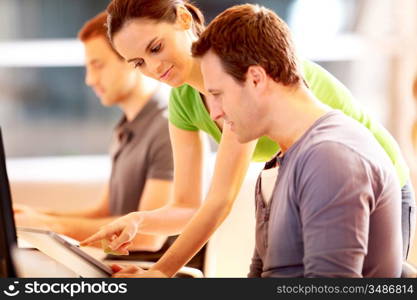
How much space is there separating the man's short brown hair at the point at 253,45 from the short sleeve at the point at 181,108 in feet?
1.26

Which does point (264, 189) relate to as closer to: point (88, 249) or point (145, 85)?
point (88, 249)

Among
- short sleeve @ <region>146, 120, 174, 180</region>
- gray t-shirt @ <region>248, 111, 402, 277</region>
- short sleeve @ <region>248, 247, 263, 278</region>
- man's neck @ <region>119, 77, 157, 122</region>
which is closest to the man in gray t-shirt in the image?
gray t-shirt @ <region>248, 111, 402, 277</region>

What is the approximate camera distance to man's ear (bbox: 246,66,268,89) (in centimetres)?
112

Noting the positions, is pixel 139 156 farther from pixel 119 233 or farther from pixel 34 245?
pixel 34 245

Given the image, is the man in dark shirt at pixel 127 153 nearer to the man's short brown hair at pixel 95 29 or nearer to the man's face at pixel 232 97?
the man's short brown hair at pixel 95 29

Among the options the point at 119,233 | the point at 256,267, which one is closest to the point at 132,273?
the point at 119,233

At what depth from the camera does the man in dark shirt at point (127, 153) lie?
6.48 ft

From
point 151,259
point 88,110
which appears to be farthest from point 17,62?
point 151,259

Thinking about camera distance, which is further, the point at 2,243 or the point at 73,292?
the point at 73,292

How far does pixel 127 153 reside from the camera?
2.07m

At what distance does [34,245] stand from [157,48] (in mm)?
418

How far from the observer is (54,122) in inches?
117

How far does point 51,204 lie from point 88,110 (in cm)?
48

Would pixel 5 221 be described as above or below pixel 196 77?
below
